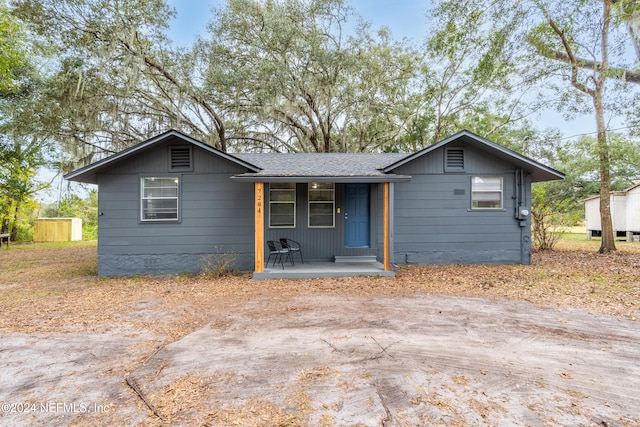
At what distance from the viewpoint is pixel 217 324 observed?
4.28m

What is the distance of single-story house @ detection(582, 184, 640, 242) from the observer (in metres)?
14.5

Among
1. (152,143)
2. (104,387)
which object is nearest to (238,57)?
(152,143)

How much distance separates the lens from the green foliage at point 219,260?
25.5ft

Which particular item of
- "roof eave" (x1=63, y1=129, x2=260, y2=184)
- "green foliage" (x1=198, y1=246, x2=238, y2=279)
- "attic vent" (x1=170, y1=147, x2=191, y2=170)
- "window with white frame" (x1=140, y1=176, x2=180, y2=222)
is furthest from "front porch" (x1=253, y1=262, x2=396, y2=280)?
"attic vent" (x1=170, y1=147, x2=191, y2=170)

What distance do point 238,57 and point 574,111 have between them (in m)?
14.4

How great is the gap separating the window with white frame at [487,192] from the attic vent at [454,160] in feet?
1.93

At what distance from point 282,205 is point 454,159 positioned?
4.95 metres

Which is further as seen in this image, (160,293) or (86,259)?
(86,259)

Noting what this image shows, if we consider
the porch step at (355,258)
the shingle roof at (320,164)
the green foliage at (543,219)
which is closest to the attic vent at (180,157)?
the shingle roof at (320,164)

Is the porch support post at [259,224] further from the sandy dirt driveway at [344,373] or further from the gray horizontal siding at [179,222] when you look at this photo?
the sandy dirt driveway at [344,373]

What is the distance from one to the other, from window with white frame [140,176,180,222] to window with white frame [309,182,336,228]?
11.6 ft

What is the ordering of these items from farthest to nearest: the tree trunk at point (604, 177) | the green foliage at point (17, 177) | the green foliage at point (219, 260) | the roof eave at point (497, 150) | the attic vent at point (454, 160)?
1. the green foliage at point (17, 177)
2. the tree trunk at point (604, 177)
3. the attic vent at point (454, 160)
4. the roof eave at point (497, 150)
5. the green foliage at point (219, 260)

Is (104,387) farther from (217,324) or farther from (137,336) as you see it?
(217,324)

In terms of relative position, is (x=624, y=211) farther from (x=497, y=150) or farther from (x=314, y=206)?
(x=314, y=206)
